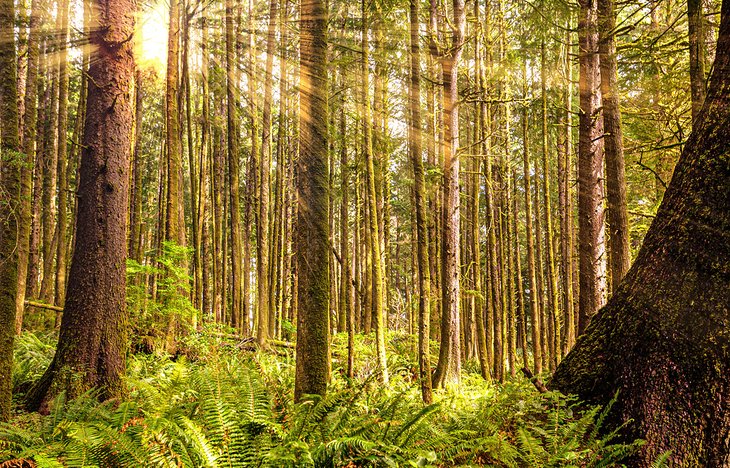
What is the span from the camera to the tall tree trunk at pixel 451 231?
8875 mm

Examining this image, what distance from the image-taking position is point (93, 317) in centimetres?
459

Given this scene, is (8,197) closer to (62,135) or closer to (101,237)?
(101,237)

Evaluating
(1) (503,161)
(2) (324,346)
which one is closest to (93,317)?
(2) (324,346)

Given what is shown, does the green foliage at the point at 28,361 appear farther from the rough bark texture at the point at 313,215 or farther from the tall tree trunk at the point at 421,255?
the tall tree trunk at the point at 421,255

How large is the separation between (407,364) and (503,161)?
7.20 m

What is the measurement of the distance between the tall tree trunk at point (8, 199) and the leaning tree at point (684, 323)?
4980mm

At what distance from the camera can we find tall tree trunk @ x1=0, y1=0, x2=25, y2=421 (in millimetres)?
3688

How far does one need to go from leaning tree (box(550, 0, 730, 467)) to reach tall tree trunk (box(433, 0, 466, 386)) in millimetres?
5396

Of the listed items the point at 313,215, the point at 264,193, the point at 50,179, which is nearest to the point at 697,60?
the point at 313,215

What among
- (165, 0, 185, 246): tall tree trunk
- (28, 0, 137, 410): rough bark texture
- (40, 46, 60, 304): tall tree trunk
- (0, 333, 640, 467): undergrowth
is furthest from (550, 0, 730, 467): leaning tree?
(40, 46, 60, 304): tall tree trunk

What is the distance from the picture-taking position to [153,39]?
40.0ft

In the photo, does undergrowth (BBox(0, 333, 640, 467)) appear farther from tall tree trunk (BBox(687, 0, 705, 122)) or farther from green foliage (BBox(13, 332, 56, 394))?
tall tree trunk (BBox(687, 0, 705, 122))

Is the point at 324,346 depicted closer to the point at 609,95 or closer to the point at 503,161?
the point at 609,95

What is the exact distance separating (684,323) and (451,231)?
20.6ft
